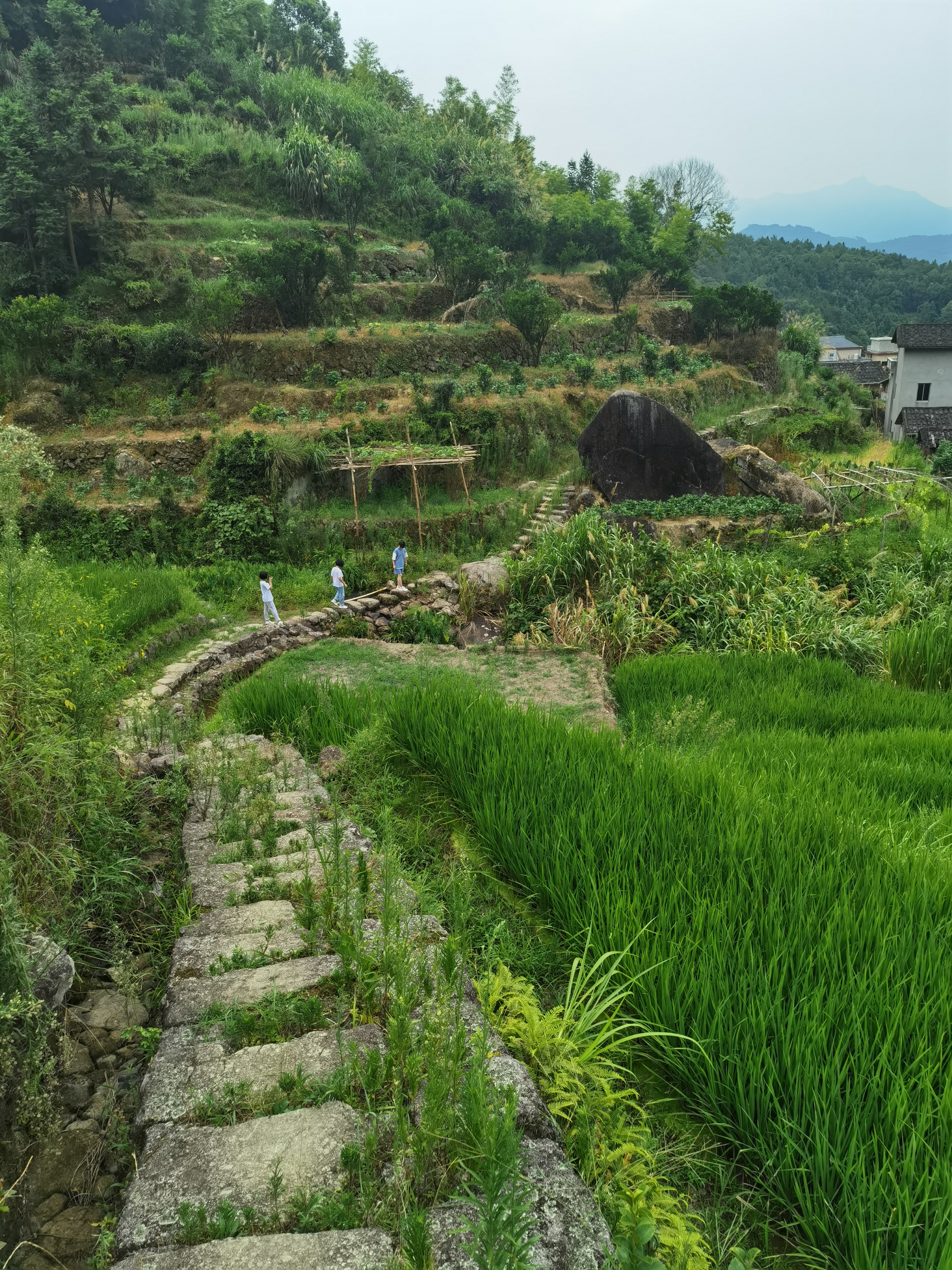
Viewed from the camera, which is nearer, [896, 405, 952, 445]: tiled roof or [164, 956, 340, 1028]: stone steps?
[164, 956, 340, 1028]: stone steps

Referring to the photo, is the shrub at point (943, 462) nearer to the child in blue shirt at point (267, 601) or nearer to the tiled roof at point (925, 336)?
the tiled roof at point (925, 336)

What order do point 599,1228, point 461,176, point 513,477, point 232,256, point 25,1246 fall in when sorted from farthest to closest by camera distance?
point 461,176, point 232,256, point 513,477, point 25,1246, point 599,1228

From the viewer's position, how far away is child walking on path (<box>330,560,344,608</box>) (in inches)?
443

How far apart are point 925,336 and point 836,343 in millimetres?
26420

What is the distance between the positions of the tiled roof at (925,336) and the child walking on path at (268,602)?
3033cm

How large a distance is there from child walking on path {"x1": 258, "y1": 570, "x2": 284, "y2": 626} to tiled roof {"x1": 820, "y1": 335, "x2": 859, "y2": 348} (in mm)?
52461

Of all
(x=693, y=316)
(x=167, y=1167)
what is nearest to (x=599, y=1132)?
(x=167, y=1167)

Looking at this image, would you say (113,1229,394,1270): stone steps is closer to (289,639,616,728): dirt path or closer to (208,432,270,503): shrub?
(289,639,616,728): dirt path

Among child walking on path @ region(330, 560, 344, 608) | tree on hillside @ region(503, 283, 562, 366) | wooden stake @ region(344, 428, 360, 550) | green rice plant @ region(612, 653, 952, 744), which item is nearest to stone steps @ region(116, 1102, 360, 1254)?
green rice plant @ region(612, 653, 952, 744)

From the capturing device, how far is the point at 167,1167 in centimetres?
177

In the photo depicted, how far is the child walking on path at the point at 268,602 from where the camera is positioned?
10.6 m

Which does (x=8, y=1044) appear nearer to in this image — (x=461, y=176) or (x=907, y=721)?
(x=907, y=721)

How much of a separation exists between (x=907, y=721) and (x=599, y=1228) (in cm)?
524

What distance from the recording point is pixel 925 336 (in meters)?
30.4
